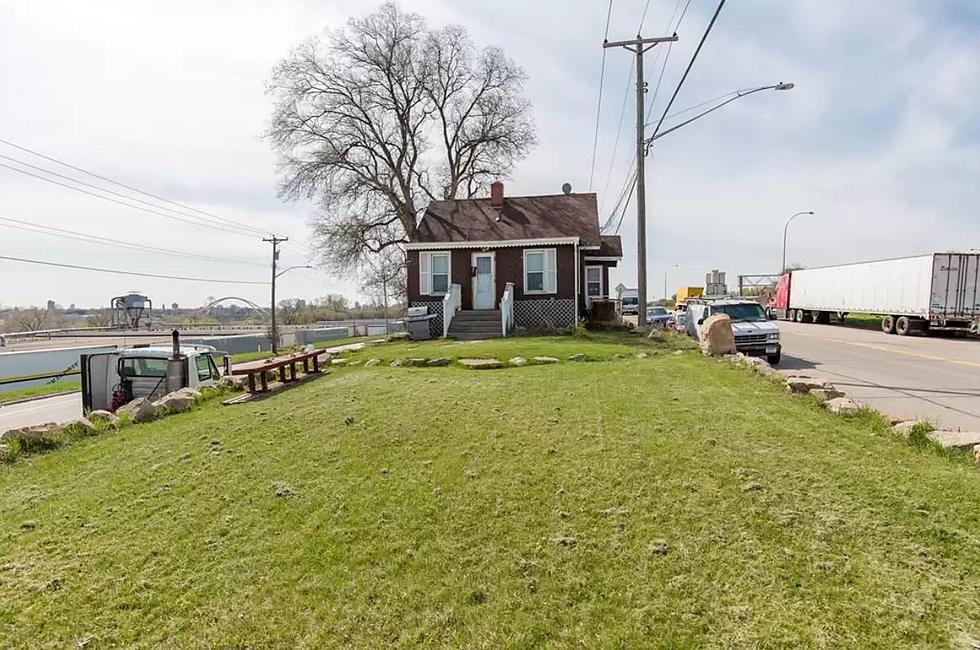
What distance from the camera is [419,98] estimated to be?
3472 centimetres

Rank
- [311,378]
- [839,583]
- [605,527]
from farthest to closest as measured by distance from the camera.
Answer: [311,378] → [605,527] → [839,583]

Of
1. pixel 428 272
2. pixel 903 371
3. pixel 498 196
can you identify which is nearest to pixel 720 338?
pixel 903 371

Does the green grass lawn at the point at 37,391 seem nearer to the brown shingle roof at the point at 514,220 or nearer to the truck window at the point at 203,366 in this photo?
the truck window at the point at 203,366

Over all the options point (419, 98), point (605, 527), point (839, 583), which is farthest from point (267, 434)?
point (419, 98)

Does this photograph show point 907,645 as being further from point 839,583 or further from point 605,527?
point 605,527

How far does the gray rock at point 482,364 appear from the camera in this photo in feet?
37.6

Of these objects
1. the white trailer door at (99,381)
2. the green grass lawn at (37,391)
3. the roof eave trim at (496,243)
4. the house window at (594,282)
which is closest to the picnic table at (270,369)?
the white trailer door at (99,381)

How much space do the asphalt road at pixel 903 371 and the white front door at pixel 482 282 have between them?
10.8 metres

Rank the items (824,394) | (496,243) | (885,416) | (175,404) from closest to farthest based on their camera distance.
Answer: (885,416), (824,394), (175,404), (496,243)

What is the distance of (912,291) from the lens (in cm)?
2302

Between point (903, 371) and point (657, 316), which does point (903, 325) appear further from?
point (903, 371)

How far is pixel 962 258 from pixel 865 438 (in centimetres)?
2240

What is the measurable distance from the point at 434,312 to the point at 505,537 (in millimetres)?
17952

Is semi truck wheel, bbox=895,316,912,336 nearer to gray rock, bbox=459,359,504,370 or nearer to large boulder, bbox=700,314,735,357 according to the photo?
large boulder, bbox=700,314,735,357
